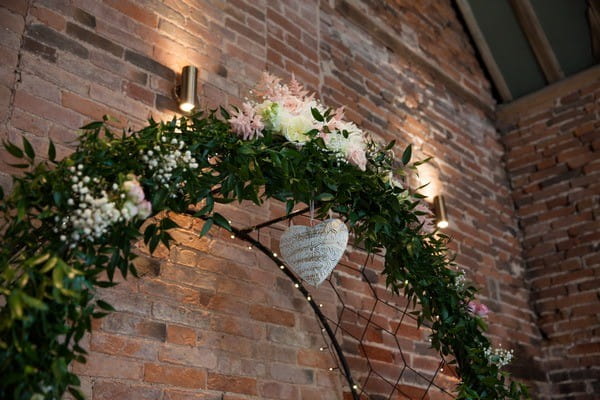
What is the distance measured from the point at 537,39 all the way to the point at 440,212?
194 cm

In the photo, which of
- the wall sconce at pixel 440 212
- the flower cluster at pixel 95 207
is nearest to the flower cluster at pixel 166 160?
the flower cluster at pixel 95 207

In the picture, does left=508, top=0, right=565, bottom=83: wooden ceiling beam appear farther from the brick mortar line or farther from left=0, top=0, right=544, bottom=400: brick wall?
the brick mortar line

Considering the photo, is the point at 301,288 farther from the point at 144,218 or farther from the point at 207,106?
the point at 144,218

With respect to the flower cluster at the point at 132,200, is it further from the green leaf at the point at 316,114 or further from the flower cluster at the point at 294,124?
the green leaf at the point at 316,114

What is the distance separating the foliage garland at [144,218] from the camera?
4.29 feet

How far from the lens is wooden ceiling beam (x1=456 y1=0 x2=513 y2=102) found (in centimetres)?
497

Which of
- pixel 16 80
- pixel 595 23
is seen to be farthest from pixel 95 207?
pixel 595 23

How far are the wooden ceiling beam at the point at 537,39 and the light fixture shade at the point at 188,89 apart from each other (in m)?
3.12

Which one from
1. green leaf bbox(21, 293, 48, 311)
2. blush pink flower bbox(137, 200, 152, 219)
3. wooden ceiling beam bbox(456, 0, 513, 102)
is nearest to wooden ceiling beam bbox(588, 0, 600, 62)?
wooden ceiling beam bbox(456, 0, 513, 102)

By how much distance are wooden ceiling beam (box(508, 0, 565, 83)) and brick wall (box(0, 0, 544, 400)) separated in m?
1.49

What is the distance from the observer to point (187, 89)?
2.45 m

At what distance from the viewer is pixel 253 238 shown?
8.42ft

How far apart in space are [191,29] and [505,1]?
299cm

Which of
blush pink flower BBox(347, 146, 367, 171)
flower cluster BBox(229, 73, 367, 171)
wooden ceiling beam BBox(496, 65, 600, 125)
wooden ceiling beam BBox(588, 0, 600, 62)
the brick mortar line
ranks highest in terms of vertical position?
wooden ceiling beam BBox(588, 0, 600, 62)
